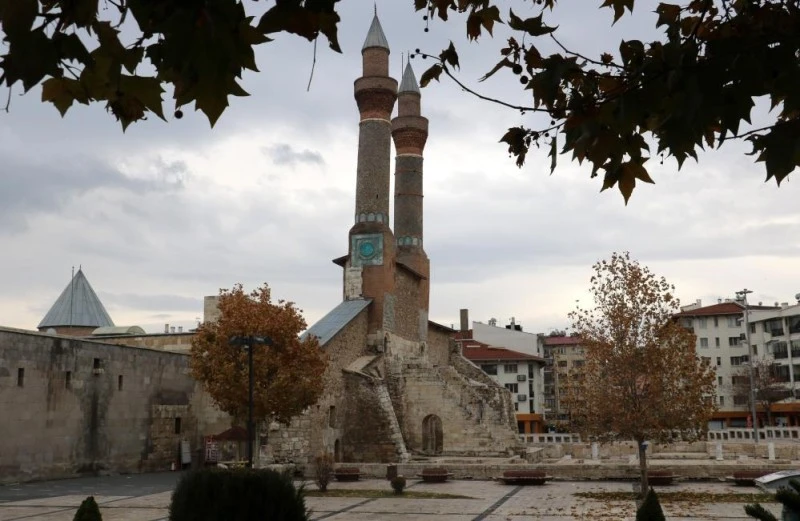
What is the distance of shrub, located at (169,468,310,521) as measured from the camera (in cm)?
852

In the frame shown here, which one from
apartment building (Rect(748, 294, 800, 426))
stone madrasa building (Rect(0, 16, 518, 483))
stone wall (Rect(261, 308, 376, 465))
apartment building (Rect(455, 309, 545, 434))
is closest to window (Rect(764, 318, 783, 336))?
apartment building (Rect(748, 294, 800, 426))

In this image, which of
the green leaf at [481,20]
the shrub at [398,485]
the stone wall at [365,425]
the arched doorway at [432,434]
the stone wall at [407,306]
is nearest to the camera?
the green leaf at [481,20]

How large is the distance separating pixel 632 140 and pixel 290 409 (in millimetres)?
19564

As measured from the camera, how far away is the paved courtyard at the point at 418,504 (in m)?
14.8

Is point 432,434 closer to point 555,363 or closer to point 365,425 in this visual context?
point 365,425

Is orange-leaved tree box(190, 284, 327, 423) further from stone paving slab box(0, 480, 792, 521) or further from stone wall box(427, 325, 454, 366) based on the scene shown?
stone wall box(427, 325, 454, 366)

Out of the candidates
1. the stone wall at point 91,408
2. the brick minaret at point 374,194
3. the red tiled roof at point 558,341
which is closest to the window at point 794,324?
the red tiled roof at point 558,341

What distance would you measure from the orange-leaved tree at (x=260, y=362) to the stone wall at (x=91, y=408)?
11.5 ft

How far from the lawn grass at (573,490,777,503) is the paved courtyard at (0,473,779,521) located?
48cm

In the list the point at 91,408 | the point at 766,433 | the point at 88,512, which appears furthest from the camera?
the point at 766,433

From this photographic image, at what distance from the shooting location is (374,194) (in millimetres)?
33781

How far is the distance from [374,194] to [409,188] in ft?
22.4

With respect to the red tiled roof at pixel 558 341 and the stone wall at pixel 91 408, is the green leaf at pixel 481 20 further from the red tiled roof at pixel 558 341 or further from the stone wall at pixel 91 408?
the red tiled roof at pixel 558 341

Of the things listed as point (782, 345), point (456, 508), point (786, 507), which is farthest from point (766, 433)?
point (786, 507)
